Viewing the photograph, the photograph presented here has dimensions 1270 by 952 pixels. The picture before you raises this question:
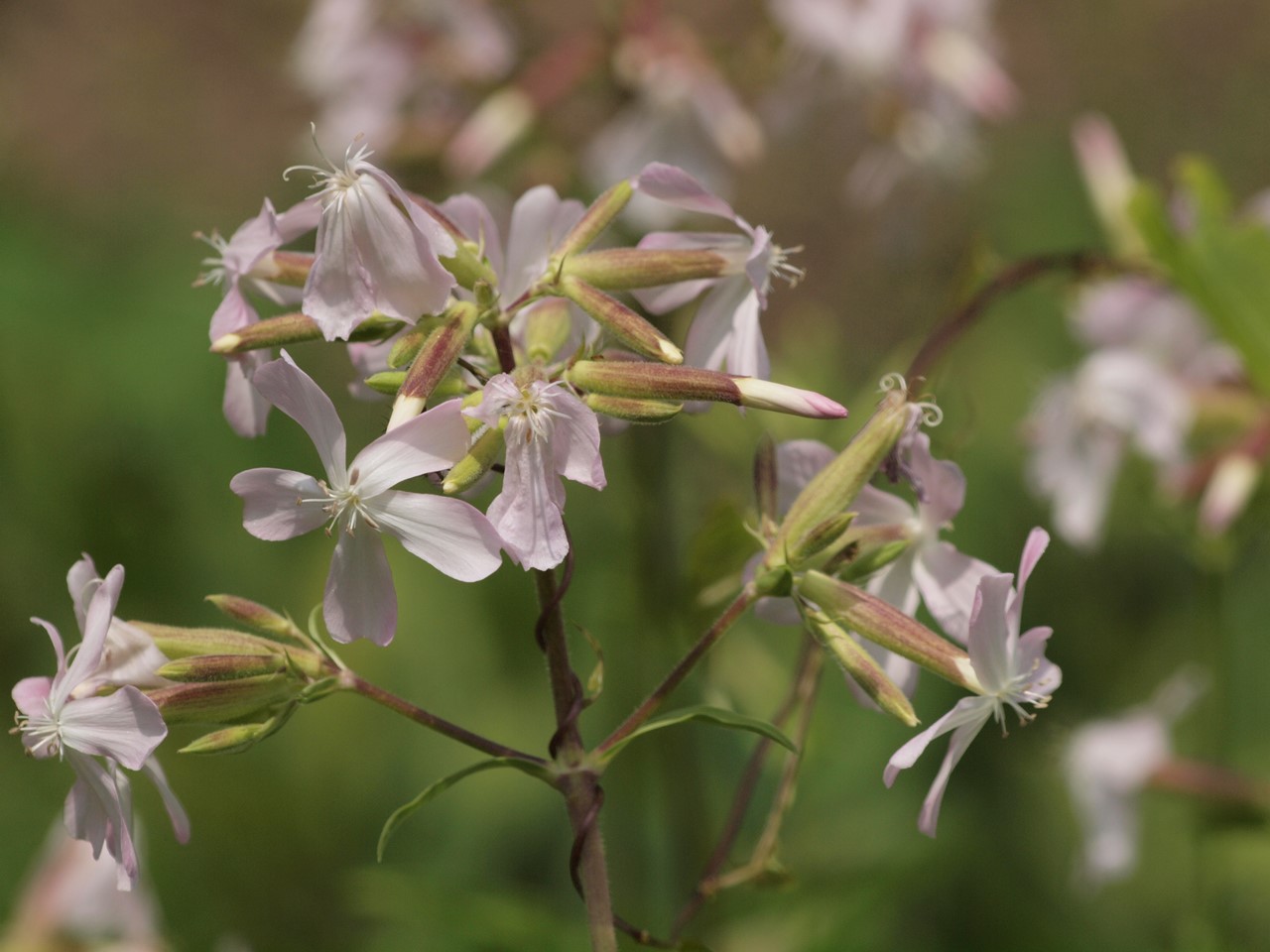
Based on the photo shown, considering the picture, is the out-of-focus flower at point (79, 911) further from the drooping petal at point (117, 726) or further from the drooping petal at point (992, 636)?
the drooping petal at point (992, 636)

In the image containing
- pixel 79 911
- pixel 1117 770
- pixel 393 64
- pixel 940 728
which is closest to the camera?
pixel 940 728

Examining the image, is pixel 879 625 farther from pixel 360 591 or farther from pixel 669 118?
pixel 669 118

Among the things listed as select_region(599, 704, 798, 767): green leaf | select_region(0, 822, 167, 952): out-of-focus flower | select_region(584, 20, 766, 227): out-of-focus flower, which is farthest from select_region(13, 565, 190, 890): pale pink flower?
select_region(584, 20, 766, 227): out-of-focus flower

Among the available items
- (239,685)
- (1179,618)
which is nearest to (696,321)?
(239,685)

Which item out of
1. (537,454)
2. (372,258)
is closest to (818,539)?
(537,454)

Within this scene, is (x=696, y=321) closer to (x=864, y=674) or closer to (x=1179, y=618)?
(x=864, y=674)

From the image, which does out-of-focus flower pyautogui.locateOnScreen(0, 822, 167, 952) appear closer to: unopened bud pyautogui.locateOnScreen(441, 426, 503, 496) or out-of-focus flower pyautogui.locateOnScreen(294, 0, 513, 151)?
unopened bud pyautogui.locateOnScreen(441, 426, 503, 496)

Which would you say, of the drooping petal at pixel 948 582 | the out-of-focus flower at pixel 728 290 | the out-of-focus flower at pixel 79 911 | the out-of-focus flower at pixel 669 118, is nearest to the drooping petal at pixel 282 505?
the out-of-focus flower at pixel 728 290

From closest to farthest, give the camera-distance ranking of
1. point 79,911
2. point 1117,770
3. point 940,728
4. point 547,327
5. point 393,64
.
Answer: point 940,728, point 547,327, point 79,911, point 1117,770, point 393,64
